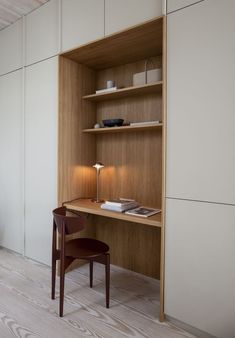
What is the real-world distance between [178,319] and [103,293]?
72cm

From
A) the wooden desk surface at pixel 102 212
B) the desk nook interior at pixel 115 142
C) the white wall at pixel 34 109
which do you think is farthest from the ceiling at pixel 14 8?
the wooden desk surface at pixel 102 212

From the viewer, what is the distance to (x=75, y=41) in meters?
2.33

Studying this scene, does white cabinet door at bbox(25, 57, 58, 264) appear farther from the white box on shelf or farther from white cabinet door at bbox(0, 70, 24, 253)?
the white box on shelf

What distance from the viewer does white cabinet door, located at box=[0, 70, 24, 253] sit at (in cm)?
300

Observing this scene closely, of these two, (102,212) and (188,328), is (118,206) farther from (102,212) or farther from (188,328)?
(188,328)

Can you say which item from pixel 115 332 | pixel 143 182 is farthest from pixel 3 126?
pixel 115 332

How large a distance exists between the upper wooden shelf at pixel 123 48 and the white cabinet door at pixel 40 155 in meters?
0.36

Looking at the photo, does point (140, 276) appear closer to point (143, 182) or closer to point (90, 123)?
point (143, 182)

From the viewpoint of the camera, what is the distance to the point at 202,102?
64.2 inches

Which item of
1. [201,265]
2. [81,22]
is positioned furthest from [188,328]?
[81,22]

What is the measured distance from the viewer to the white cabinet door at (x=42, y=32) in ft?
8.32

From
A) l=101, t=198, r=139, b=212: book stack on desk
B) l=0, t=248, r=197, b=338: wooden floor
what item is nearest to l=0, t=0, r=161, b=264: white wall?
l=0, t=248, r=197, b=338: wooden floor

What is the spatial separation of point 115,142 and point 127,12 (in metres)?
1.22

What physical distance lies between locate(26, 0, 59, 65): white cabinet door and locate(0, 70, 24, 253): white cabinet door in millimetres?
338
